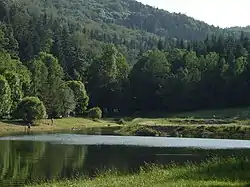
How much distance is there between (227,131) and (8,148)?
47.3 meters

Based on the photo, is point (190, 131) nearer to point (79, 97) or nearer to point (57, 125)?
point (57, 125)

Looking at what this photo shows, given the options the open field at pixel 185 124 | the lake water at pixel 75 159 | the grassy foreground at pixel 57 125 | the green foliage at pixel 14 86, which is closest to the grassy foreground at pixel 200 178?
the lake water at pixel 75 159

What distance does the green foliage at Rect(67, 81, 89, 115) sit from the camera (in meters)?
144

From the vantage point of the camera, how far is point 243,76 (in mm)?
142500

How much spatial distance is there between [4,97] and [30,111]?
6.16 meters

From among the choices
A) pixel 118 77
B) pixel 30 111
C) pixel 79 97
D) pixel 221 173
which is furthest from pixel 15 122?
pixel 221 173

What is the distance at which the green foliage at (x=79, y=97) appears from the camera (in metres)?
144

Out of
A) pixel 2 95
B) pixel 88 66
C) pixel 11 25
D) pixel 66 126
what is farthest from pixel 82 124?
pixel 11 25

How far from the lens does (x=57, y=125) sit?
118938 mm

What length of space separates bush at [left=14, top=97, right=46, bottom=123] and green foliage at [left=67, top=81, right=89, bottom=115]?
99.9 ft

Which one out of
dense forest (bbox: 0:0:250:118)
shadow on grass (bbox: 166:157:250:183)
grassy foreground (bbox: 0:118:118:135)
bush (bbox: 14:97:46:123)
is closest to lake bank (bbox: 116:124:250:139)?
grassy foreground (bbox: 0:118:118:135)

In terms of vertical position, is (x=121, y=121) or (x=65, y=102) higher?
(x=65, y=102)

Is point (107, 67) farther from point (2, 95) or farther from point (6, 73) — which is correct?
point (2, 95)

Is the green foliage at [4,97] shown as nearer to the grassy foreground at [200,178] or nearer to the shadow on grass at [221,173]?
the grassy foreground at [200,178]
